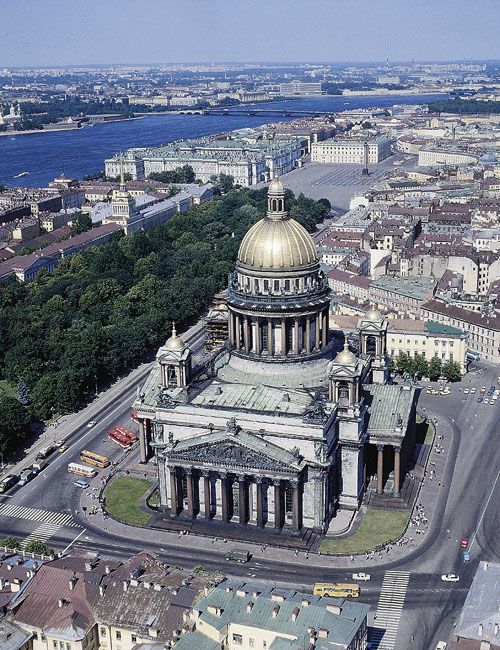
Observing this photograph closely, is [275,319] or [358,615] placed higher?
[275,319]

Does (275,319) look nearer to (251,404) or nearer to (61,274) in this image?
(251,404)

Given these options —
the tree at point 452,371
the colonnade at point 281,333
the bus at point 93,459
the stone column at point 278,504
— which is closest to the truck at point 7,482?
the bus at point 93,459

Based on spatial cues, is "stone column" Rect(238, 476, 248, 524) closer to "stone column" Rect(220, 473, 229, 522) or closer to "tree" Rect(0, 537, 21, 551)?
"stone column" Rect(220, 473, 229, 522)

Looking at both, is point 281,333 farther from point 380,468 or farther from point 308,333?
point 380,468

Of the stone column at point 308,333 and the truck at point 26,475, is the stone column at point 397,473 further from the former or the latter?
the truck at point 26,475

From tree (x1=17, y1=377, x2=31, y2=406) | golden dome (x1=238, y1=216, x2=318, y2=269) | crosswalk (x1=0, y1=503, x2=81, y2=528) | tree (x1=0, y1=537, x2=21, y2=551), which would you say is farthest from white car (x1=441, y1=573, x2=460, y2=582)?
tree (x1=17, y1=377, x2=31, y2=406)

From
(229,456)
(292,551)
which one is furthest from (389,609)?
(229,456)

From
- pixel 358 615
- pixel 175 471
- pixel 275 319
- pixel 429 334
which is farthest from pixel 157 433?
pixel 429 334
